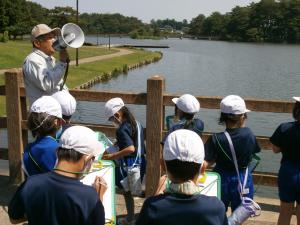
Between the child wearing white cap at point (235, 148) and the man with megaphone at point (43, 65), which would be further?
the man with megaphone at point (43, 65)

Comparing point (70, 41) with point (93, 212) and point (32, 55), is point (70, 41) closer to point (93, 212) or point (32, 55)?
point (32, 55)

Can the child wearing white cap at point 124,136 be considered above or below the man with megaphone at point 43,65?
below

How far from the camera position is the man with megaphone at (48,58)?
5.20 metres

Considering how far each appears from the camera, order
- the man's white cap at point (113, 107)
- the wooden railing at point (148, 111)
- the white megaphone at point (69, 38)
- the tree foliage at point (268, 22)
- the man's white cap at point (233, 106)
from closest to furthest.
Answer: the man's white cap at point (233, 106), the man's white cap at point (113, 107), the white megaphone at point (69, 38), the wooden railing at point (148, 111), the tree foliage at point (268, 22)

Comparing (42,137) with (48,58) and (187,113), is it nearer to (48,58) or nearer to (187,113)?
(187,113)

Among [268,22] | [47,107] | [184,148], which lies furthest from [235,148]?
[268,22]

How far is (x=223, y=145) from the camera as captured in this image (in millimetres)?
4082

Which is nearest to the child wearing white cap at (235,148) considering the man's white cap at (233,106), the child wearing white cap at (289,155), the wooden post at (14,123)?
the man's white cap at (233,106)

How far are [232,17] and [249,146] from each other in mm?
179734

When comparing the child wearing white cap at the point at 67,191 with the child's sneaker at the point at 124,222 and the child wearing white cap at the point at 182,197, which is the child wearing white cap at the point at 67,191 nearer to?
the child wearing white cap at the point at 182,197

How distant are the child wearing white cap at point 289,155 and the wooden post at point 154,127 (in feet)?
5.80

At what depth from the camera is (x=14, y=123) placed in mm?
6191

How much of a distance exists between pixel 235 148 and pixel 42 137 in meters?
1.76

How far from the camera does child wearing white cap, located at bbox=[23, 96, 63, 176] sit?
3.39 meters
